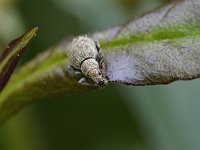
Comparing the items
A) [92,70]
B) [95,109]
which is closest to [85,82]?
[92,70]

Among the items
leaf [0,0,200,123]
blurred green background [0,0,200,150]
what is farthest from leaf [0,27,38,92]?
blurred green background [0,0,200,150]

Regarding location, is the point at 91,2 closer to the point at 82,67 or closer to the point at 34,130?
the point at 34,130

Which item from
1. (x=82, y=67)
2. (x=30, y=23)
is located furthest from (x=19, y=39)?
(x=30, y=23)

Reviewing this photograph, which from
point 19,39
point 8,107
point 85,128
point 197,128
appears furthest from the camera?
point 85,128

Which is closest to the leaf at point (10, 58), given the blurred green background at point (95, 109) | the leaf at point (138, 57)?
the leaf at point (138, 57)

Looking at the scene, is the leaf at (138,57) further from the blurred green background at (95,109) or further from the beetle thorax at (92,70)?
the blurred green background at (95,109)

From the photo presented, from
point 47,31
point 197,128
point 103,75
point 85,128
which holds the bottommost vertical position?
point 103,75

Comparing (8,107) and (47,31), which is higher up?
(47,31)
